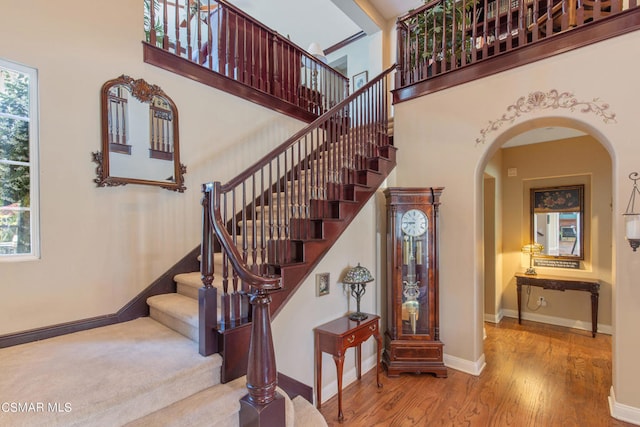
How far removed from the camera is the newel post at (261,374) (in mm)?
1532

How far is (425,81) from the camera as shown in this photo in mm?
3514

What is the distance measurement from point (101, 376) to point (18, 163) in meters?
1.56

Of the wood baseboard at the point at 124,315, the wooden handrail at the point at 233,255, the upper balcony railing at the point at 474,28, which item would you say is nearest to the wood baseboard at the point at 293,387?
the wooden handrail at the point at 233,255

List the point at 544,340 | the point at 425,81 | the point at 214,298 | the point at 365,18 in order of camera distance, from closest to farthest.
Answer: the point at 214,298 < the point at 425,81 < the point at 544,340 < the point at 365,18

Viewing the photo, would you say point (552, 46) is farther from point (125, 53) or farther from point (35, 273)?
point (35, 273)

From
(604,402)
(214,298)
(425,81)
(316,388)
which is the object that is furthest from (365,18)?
(604,402)

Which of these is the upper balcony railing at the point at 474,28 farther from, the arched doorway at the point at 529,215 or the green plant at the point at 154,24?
the green plant at the point at 154,24

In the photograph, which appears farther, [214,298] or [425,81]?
[425,81]

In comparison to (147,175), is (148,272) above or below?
below

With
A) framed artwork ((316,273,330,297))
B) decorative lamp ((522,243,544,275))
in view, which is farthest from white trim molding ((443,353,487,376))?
decorative lamp ((522,243,544,275))

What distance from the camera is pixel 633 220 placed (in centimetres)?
223

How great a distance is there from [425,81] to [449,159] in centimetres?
98

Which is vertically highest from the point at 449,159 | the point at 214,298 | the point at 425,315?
the point at 449,159

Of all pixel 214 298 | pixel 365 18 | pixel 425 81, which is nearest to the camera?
pixel 214 298
